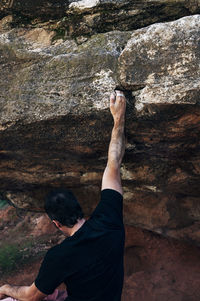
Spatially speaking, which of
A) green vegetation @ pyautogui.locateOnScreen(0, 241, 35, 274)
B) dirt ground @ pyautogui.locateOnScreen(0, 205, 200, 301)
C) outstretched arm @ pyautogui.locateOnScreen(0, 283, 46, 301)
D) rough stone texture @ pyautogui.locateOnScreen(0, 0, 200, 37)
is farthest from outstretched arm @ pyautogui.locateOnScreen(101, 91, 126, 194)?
green vegetation @ pyautogui.locateOnScreen(0, 241, 35, 274)

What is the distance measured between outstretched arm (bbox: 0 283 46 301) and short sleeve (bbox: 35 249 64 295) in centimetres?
11

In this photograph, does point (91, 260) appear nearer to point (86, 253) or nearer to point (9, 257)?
point (86, 253)

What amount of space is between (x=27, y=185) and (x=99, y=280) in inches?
90.0

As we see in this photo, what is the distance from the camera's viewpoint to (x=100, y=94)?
9.45 ft

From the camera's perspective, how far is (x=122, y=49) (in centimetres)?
291

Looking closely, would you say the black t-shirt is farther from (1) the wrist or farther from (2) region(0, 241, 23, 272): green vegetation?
(2) region(0, 241, 23, 272): green vegetation

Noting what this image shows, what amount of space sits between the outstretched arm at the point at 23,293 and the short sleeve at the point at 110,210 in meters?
0.73

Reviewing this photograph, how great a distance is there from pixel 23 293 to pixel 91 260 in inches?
30.3

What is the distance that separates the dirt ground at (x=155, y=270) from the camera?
4.75m

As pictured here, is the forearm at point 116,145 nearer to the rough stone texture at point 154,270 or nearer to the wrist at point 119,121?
the wrist at point 119,121

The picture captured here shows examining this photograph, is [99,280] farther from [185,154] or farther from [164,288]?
[164,288]

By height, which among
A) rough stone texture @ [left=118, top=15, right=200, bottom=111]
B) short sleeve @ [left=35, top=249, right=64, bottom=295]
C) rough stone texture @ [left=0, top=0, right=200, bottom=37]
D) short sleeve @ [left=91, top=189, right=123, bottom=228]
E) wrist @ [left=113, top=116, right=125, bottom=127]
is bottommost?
short sleeve @ [left=35, top=249, right=64, bottom=295]

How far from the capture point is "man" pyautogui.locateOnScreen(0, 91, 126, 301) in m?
2.34

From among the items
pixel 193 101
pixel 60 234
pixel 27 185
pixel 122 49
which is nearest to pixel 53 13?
pixel 122 49
